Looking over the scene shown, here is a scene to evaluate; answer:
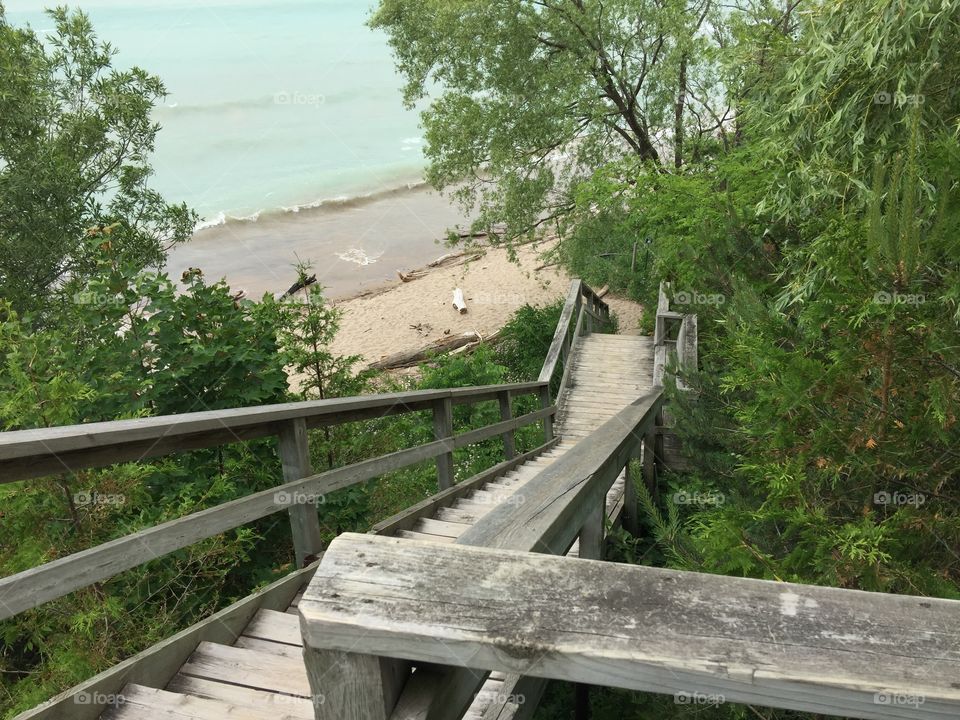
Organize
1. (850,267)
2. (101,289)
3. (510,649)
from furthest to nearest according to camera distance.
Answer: (101,289) → (850,267) → (510,649)

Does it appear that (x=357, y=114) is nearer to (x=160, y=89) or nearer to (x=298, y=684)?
(x=160, y=89)

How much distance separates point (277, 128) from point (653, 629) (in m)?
56.7

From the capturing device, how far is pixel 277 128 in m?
53.0

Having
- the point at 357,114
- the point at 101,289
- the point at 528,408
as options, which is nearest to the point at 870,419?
the point at 101,289

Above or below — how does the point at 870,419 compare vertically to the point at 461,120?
below

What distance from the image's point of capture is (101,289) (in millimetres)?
4340

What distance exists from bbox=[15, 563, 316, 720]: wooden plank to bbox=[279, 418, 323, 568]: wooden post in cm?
14

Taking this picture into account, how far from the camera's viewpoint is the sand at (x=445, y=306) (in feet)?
65.8

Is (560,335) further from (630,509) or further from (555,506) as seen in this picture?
(555,506)

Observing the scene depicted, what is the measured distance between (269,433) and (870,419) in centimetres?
211

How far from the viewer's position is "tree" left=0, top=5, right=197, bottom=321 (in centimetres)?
1022

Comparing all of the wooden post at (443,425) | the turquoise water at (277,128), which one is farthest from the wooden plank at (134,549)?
the turquoise water at (277,128)

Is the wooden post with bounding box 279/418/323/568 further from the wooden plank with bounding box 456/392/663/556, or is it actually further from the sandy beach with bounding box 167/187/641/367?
the sandy beach with bounding box 167/187/641/367

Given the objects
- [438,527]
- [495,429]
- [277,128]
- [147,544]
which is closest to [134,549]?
[147,544]
